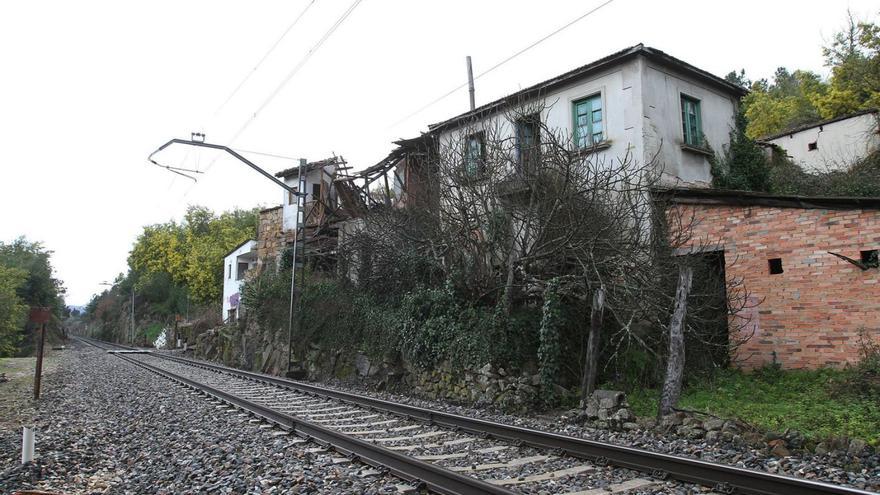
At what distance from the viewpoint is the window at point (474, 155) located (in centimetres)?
1309

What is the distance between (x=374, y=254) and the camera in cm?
1666

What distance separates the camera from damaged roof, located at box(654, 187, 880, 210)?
10258 mm

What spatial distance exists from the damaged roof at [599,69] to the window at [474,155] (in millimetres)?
887

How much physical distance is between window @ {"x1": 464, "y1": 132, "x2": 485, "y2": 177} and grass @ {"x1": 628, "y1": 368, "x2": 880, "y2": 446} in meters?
5.92

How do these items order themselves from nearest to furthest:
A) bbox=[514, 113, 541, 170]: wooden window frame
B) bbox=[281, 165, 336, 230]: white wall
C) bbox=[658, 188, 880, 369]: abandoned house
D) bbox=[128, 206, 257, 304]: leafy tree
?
bbox=[658, 188, 880, 369]: abandoned house
bbox=[514, 113, 541, 170]: wooden window frame
bbox=[281, 165, 336, 230]: white wall
bbox=[128, 206, 257, 304]: leafy tree

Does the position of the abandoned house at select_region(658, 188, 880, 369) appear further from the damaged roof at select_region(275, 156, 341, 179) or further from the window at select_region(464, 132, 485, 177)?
the damaged roof at select_region(275, 156, 341, 179)

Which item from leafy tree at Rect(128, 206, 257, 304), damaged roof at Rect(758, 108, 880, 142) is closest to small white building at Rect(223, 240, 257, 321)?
leafy tree at Rect(128, 206, 257, 304)

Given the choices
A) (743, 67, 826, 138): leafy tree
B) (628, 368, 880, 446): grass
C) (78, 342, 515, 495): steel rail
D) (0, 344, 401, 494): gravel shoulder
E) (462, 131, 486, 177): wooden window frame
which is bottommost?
(0, 344, 401, 494): gravel shoulder

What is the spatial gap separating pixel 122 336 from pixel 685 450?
79.9 meters

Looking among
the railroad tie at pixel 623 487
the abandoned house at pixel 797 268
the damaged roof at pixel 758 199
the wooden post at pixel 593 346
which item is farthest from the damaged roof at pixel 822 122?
the railroad tie at pixel 623 487

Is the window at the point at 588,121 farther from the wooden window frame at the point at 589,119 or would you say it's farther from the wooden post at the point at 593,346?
the wooden post at the point at 593,346

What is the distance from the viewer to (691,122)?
51.8ft

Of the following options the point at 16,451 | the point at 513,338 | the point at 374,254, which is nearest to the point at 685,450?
the point at 513,338

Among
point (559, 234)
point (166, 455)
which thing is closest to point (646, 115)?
point (559, 234)
